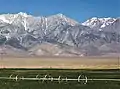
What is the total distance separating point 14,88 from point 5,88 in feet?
4.04

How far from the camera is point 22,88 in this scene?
5534cm

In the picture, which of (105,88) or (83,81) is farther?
(83,81)

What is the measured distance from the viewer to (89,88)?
5656cm

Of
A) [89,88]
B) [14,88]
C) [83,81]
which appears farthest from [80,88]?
[83,81]

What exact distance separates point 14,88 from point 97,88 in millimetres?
11220

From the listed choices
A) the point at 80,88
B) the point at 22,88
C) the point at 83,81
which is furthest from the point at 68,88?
the point at 83,81

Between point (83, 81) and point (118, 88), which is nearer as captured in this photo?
point (118, 88)

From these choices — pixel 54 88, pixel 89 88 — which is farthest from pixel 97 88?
pixel 54 88

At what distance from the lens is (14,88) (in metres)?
55.0

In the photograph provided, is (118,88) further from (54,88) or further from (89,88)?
(54,88)

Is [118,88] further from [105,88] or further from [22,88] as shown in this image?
[22,88]

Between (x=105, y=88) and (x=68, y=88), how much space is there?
5090mm

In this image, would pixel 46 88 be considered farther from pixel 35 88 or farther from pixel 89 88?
pixel 89 88

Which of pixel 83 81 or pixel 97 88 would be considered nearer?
pixel 97 88
